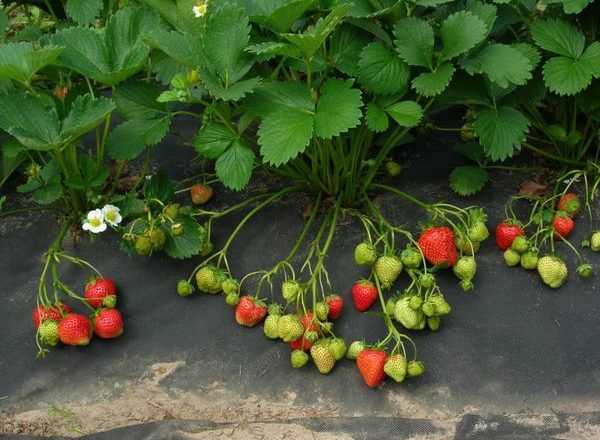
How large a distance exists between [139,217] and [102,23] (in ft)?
3.61

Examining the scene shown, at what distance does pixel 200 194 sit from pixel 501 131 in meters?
0.97

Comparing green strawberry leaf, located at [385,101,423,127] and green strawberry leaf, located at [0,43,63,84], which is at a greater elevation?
green strawberry leaf, located at [0,43,63,84]

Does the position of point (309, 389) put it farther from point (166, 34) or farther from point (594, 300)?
point (166, 34)

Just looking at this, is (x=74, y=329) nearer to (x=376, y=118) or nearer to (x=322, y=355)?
(x=322, y=355)

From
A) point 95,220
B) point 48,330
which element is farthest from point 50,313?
point 95,220

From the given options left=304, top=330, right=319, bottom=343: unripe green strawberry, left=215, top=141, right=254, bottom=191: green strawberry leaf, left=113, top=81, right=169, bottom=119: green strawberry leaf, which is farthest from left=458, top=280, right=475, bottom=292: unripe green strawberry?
left=113, top=81, right=169, bottom=119: green strawberry leaf

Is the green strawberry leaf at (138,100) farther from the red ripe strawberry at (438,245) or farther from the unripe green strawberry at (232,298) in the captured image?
the red ripe strawberry at (438,245)

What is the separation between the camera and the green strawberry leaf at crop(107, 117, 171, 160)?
7.53ft

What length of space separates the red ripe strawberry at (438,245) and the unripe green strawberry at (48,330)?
3.39 feet

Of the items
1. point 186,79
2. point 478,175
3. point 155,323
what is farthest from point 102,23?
point 478,175

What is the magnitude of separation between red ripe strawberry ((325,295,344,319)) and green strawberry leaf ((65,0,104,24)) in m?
1.32

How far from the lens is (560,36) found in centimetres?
229

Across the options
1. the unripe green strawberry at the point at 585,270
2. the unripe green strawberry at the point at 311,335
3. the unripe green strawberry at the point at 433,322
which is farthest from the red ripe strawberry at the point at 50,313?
the unripe green strawberry at the point at 585,270

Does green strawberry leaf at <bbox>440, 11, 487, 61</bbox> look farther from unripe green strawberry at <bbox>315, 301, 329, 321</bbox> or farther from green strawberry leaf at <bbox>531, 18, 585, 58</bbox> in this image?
unripe green strawberry at <bbox>315, 301, 329, 321</bbox>
